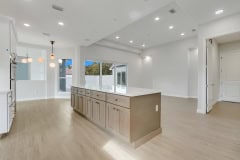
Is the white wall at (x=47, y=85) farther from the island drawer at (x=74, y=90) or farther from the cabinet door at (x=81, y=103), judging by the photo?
the cabinet door at (x=81, y=103)

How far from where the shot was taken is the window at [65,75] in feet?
24.0

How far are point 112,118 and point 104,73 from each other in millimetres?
5631

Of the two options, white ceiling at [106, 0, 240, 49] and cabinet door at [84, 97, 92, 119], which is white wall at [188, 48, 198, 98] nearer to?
white ceiling at [106, 0, 240, 49]

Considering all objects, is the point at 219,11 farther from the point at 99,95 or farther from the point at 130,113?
the point at 99,95

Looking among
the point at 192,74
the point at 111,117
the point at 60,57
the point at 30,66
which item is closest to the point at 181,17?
the point at 192,74

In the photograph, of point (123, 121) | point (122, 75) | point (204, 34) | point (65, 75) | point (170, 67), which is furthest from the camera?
point (122, 75)

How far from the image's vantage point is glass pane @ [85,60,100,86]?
7.21 m

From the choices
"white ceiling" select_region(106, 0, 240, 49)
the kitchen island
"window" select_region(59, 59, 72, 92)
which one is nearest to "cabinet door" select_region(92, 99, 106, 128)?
the kitchen island

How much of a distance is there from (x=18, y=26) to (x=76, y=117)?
137 inches

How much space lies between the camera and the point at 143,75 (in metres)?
9.77

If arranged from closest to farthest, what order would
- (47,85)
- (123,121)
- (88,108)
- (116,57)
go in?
1. (123,121)
2. (88,108)
3. (47,85)
4. (116,57)

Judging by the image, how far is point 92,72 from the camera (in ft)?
24.4

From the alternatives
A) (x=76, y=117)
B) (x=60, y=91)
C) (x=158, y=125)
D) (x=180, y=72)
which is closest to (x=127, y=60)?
(x=180, y=72)

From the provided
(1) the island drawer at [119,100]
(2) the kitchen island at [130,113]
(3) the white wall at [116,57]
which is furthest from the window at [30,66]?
(1) the island drawer at [119,100]
